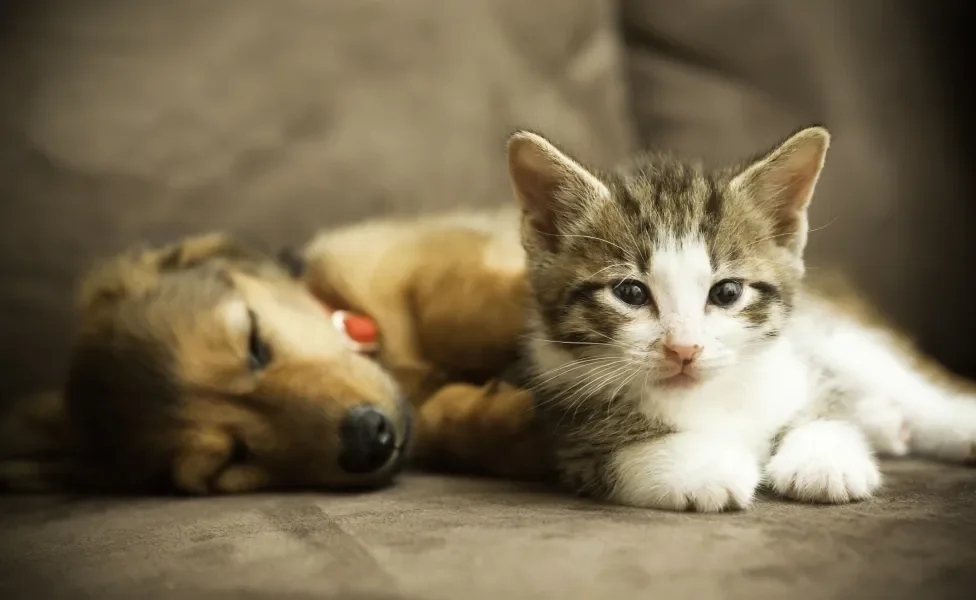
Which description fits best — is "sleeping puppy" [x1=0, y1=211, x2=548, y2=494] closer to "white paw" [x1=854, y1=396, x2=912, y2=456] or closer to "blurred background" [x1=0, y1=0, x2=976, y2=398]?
"blurred background" [x1=0, y1=0, x2=976, y2=398]

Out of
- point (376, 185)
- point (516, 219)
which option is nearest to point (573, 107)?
point (516, 219)

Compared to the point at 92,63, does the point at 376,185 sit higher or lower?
lower

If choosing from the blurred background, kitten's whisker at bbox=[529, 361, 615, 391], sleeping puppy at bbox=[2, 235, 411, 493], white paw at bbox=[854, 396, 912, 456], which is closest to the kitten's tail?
sleeping puppy at bbox=[2, 235, 411, 493]

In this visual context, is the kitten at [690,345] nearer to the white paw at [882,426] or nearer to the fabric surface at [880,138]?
the white paw at [882,426]

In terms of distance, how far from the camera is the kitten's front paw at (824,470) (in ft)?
3.51

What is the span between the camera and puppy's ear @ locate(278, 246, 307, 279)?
1.80 metres

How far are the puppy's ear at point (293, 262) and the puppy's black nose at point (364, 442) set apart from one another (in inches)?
22.9

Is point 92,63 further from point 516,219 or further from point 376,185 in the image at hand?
point 516,219

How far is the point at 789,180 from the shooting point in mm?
1279

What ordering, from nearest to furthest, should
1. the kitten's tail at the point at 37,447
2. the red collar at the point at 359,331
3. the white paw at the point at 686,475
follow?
the white paw at the point at 686,475 < the kitten's tail at the point at 37,447 < the red collar at the point at 359,331

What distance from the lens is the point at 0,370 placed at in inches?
65.3

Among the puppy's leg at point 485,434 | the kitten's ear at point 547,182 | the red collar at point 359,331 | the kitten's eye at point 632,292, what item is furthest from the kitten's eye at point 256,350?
the kitten's eye at point 632,292

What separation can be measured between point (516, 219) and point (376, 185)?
1.13ft

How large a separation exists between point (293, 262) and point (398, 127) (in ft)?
1.35
